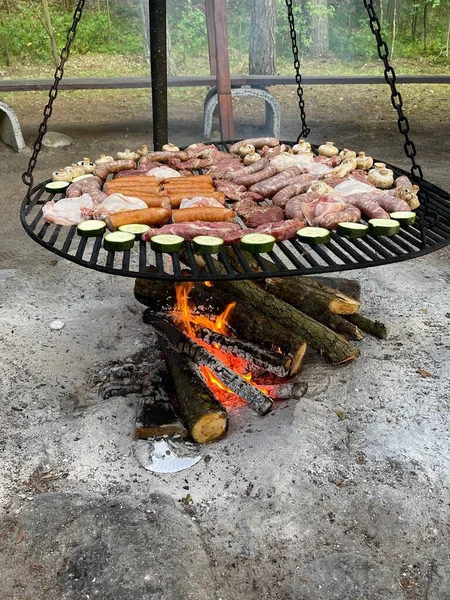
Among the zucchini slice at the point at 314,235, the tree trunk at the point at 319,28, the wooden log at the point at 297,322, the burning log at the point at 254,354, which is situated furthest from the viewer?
the tree trunk at the point at 319,28

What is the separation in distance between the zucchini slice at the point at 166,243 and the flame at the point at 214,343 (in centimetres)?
102

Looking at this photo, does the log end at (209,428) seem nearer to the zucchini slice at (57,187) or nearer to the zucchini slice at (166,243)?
the zucchini slice at (166,243)

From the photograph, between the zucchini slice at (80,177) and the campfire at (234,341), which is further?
the zucchini slice at (80,177)

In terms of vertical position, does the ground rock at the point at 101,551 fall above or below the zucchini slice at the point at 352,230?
below

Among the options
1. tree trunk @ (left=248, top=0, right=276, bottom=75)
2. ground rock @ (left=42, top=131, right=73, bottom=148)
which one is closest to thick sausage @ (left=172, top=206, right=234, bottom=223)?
ground rock @ (left=42, top=131, right=73, bottom=148)

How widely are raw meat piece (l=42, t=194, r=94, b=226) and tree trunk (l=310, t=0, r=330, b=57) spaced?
48.8 ft

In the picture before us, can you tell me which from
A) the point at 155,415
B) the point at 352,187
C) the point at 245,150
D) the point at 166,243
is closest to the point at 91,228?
the point at 166,243

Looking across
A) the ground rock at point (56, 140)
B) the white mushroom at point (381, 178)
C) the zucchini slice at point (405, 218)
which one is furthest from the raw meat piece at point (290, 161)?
the ground rock at point (56, 140)

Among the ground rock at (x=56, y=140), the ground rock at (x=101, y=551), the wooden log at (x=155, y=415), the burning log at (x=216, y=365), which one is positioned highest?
the ground rock at (x=56, y=140)

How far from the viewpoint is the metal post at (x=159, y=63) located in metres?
4.28

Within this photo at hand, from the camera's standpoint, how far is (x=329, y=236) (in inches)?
121

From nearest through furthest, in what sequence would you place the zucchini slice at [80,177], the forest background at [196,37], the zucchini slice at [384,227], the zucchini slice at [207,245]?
1. the zucchini slice at [207,245]
2. the zucchini slice at [384,227]
3. the zucchini slice at [80,177]
4. the forest background at [196,37]

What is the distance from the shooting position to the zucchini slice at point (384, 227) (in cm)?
310

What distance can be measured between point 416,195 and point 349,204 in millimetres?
503
